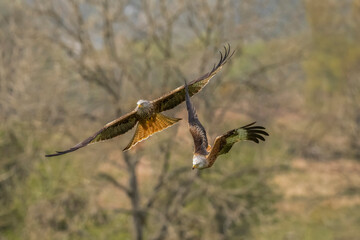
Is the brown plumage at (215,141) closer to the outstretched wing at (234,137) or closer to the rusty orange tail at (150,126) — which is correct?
the outstretched wing at (234,137)

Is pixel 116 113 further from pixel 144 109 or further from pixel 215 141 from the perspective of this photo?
pixel 215 141

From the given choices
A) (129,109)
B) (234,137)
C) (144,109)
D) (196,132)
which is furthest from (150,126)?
(129,109)

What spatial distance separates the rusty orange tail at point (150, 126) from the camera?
13.2 feet

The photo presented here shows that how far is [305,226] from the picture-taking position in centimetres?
2250

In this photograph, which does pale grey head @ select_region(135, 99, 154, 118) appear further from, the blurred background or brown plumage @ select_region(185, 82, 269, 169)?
the blurred background

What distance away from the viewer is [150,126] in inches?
160

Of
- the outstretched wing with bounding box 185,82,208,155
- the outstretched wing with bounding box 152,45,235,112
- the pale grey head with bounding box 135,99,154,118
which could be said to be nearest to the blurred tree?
the outstretched wing with bounding box 152,45,235,112

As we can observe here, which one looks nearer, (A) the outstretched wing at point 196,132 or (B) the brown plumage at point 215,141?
(B) the brown plumage at point 215,141

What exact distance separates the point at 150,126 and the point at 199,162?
40.9 inches

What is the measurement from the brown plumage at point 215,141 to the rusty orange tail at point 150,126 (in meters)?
0.67

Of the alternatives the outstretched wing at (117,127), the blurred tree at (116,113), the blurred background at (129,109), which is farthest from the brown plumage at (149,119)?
the blurred tree at (116,113)

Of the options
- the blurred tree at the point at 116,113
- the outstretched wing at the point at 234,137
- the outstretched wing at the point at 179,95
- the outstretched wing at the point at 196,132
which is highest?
the blurred tree at the point at 116,113

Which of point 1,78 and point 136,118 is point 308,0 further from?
point 136,118

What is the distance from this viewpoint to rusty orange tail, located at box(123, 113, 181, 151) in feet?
13.2
